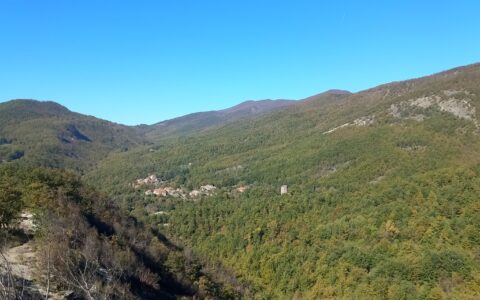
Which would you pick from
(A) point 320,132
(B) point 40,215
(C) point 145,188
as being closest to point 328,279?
(B) point 40,215

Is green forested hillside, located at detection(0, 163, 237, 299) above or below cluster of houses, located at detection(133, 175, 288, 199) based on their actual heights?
above

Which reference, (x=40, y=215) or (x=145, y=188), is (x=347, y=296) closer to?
(x=40, y=215)

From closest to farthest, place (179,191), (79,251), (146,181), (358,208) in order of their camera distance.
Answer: (79,251) → (358,208) → (179,191) → (146,181)

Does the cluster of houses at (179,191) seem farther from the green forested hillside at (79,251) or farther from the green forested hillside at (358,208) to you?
the green forested hillside at (79,251)

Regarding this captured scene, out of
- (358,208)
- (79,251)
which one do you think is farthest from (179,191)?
(79,251)

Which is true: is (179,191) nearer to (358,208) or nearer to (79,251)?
(358,208)

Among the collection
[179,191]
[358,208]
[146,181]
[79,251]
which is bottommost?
[358,208]

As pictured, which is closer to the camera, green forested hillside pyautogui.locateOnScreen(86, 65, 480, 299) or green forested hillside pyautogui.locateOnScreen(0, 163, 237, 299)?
green forested hillside pyautogui.locateOnScreen(0, 163, 237, 299)

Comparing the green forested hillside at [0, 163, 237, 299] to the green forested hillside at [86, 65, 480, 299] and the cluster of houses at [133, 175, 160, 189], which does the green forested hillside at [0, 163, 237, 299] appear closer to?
the green forested hillside at [86, 65, 480, 299]

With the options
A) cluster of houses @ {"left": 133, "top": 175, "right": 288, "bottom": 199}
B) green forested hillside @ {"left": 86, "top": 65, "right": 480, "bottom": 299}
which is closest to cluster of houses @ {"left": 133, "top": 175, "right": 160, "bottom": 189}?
cluster of houses @ {"left": 133, "top": 175, "right": 288, "bottom": 199}
